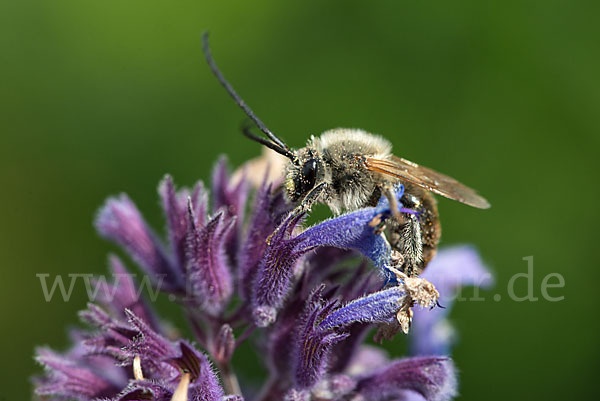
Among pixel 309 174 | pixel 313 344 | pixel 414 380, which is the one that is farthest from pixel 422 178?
pixel 414 380

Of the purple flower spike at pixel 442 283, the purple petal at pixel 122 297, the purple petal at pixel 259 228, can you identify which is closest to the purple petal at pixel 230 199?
the purple petal at pixel 259 228

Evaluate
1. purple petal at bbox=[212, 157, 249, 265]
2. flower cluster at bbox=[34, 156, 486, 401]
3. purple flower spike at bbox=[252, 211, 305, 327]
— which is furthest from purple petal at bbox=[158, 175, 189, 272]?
purple flower spike at bbox=[252, 211, 305, 327]

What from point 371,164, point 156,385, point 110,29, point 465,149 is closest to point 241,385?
point 156,385

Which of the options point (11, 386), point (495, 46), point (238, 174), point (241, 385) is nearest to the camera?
point (238, 174)

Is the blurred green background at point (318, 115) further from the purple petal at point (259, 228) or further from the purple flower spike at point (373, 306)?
the purple flower spike at point (373, 306)

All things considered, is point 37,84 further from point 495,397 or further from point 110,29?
point 495,397

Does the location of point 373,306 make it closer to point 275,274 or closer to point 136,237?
point 275,274

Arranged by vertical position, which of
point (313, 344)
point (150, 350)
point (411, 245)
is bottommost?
point (150, 350)
